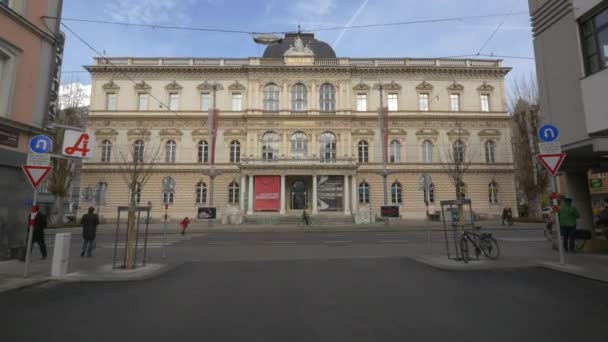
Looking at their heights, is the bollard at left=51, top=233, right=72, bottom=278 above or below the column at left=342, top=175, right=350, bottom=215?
below

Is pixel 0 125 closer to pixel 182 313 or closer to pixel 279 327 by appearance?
pixel 182 313

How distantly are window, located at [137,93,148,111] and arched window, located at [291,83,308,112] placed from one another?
58.3 ft

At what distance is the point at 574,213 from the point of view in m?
10.6

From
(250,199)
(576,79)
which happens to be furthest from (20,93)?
(250,199)

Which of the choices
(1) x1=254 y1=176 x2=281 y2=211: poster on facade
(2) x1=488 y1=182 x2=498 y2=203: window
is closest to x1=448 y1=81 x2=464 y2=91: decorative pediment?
(2) x1=488 y1=182 x2=498 y2=203: window

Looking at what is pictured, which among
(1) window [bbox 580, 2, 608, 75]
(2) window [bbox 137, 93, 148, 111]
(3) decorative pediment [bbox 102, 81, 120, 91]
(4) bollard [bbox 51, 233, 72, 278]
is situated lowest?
(4) bollard [bbox 51, 233, 72, 278]

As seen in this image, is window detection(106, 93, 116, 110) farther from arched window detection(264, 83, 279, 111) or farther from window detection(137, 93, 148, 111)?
arched window detection(264, 83, 279, 111)

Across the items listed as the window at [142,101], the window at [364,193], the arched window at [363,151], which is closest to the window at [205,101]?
the window at [142,101]

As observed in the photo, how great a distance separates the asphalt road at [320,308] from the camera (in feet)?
13.6

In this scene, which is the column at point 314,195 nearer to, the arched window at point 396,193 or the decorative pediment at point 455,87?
the arched window at point 396,193

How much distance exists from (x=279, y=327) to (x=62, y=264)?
22.7 ft

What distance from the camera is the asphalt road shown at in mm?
4133

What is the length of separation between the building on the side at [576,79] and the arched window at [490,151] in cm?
2760

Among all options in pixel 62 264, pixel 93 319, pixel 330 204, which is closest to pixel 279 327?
pixel 93 319
